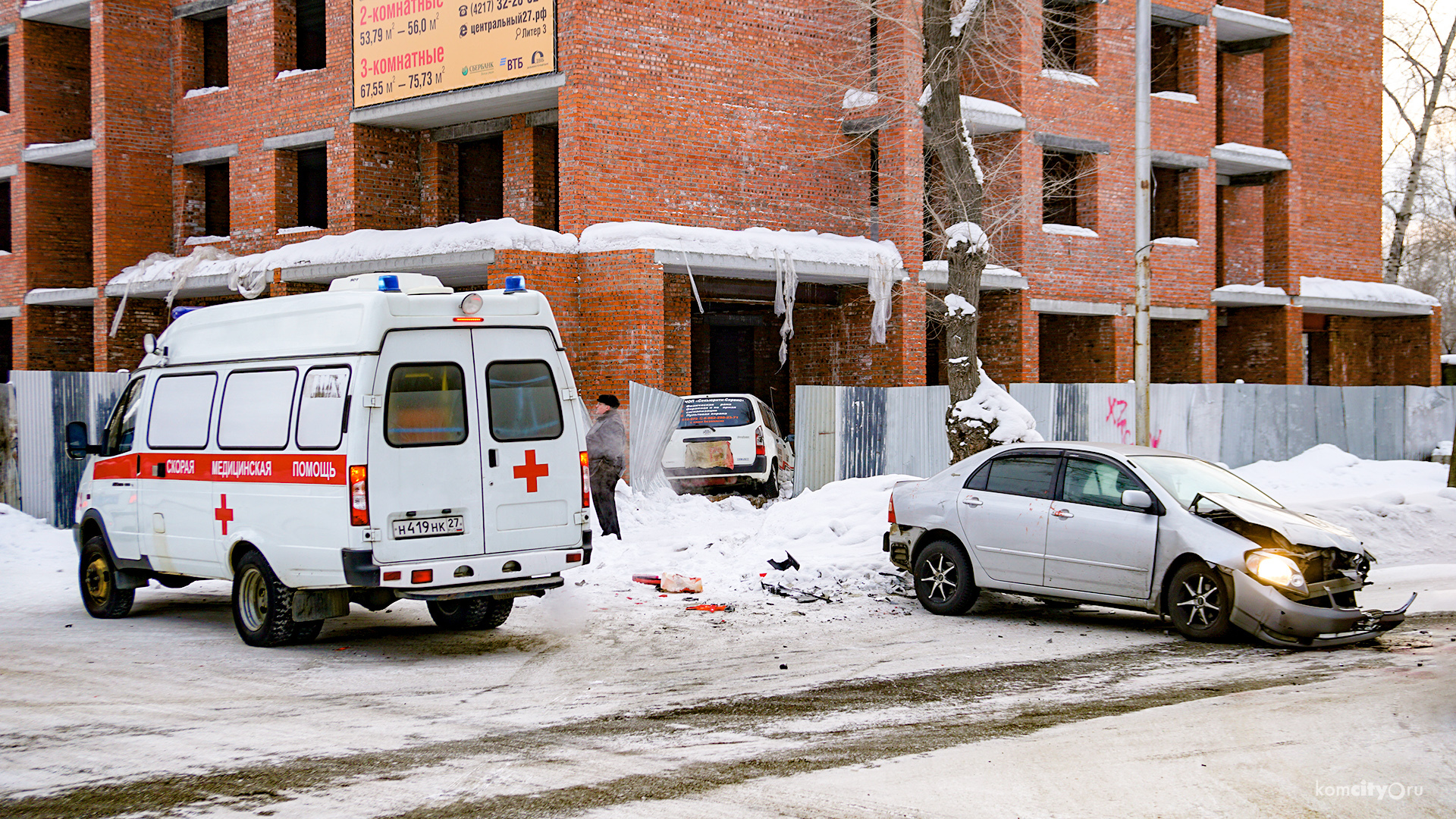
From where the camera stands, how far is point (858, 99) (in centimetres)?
2336

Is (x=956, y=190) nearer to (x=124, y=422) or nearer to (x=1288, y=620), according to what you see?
(x=1288, y=620)

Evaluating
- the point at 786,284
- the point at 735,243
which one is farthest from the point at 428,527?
the point at 786,284

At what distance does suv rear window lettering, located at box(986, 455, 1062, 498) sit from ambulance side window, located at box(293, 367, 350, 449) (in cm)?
552

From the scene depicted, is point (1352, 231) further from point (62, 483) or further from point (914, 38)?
point (62, 483)

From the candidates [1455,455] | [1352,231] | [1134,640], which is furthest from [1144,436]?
[1352,231]

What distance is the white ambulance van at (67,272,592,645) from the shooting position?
8.81 m

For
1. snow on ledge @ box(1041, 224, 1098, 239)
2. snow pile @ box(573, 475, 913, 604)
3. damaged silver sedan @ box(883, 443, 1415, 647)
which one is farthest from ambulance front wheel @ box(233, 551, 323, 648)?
snow on ledge @ box(1041, 224, 1098, 239)

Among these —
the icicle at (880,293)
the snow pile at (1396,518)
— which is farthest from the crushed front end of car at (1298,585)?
the icicle at (880,293)

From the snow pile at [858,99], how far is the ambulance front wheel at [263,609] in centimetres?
1634

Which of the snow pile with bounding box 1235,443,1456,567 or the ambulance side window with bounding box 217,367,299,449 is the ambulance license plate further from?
the snow pile with bounding box 1235,443,1456,567

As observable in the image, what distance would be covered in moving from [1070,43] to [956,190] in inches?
599

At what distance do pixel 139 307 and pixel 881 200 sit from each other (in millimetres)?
16446

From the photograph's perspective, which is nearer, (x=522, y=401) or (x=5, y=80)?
(x=522, y=401)

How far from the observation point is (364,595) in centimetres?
915
